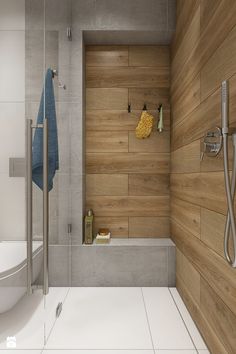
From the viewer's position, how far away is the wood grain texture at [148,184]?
2.56m

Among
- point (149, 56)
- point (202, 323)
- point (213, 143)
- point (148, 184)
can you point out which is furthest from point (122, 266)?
point (149, 56)

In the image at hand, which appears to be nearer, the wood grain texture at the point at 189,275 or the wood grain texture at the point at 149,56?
the wood grain texture at the point at 189,275

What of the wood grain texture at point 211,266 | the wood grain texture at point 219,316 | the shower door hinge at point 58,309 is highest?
the wood grain texture at point 211,266

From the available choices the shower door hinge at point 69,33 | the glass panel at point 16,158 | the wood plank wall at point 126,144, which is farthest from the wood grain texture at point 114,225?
the shower door hinge at point 69,33

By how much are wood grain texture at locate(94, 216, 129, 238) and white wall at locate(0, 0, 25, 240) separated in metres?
1.29

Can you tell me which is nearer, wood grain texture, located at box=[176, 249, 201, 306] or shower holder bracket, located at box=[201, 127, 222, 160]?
shower holder bracket, located at box=[201, 127, 222, 160]

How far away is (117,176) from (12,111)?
1457 mm

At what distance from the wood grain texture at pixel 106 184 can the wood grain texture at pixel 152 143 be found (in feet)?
0.93

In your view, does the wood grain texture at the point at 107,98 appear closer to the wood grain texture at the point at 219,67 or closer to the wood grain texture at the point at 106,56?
the wood grain texture at the point at 106,56

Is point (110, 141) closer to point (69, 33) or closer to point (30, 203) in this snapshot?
point (69, 33)

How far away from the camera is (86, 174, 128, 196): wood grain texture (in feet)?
8.38

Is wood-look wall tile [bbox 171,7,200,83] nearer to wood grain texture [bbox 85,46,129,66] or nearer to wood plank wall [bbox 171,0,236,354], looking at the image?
wood plank wall [bbox 171,0,236,354]

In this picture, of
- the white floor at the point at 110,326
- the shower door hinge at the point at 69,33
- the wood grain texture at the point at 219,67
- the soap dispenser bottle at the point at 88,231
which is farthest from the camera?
the soap dispenser bottle at the point at 88,231

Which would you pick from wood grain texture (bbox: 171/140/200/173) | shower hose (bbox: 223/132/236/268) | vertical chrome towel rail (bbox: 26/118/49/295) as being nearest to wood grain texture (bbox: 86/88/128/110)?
wood grain texture (bbox: 171/140/200/173)
